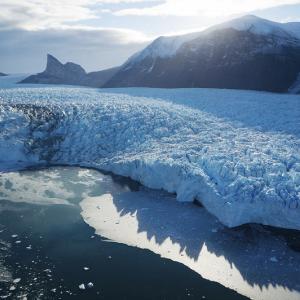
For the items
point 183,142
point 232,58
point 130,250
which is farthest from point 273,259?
point 232,58

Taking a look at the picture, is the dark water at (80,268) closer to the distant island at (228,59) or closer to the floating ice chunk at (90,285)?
the floating ice chunk at (90,285)

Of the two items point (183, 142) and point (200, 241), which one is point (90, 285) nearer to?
point (200, 241)

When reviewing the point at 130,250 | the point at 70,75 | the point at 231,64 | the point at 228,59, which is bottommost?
the point at 130,250

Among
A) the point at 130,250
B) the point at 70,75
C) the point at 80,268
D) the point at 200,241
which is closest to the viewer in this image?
the point at 80,268

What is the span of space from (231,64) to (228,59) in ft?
1.68

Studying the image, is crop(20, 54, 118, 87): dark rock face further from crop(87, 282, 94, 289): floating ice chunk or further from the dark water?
crop(87, 282, 94, 289): floating ice chunk

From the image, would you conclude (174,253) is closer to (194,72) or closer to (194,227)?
(194,227)

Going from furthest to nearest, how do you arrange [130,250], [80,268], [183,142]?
1. [183,142]
2. [130,250]
3. [80,268]

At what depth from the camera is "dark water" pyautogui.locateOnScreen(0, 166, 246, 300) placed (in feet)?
30.1

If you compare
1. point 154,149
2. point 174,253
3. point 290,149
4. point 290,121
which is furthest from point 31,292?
point 290,121

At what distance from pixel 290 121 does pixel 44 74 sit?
31.6 m

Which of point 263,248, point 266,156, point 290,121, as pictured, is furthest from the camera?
point 290,121

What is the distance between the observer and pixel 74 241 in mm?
11578

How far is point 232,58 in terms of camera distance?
3166cm
